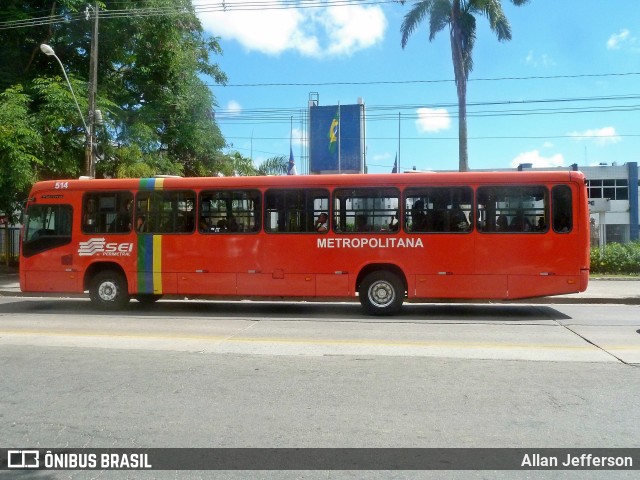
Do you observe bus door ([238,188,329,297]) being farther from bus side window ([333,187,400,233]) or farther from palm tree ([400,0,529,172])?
palm tree ([400,0,529,172])

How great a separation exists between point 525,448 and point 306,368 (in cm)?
325

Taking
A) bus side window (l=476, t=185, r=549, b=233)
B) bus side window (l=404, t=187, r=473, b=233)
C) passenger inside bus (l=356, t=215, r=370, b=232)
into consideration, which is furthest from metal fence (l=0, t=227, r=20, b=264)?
bus side window (l=476, t=185, r=549, b=233)

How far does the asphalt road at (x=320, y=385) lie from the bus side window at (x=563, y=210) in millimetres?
1915

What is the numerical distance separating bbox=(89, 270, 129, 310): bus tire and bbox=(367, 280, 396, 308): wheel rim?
5591 mm

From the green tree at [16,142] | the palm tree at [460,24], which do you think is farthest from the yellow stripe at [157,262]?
the palm tree at [460,24]

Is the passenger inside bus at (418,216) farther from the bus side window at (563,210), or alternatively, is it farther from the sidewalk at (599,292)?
the sidewalk at (599,292)

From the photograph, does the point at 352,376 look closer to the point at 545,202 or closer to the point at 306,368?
the point at 306,368

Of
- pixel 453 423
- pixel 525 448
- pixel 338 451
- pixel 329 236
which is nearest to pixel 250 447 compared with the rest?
pixel 338 451

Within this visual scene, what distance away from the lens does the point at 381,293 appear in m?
12.3

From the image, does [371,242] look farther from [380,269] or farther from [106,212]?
[106,212]

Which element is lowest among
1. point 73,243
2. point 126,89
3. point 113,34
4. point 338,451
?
point 338,451

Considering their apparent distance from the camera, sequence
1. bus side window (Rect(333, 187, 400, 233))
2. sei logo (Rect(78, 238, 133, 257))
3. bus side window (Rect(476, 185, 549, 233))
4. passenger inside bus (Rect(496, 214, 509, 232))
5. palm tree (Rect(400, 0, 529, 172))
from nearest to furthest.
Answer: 1. bus side window (Rect(476, 185, 549, 233))
2. passenger inside bus (Rect(496, 214, 509, 232))
3. bus side window (Rect(333, 187, 400, 233))
4. sei logo (Rect(78, 238, 133, 257))
5. palm tree (Rect(400, 0, 529, 172))

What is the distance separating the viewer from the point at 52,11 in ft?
70.0

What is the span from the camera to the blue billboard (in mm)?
33438
